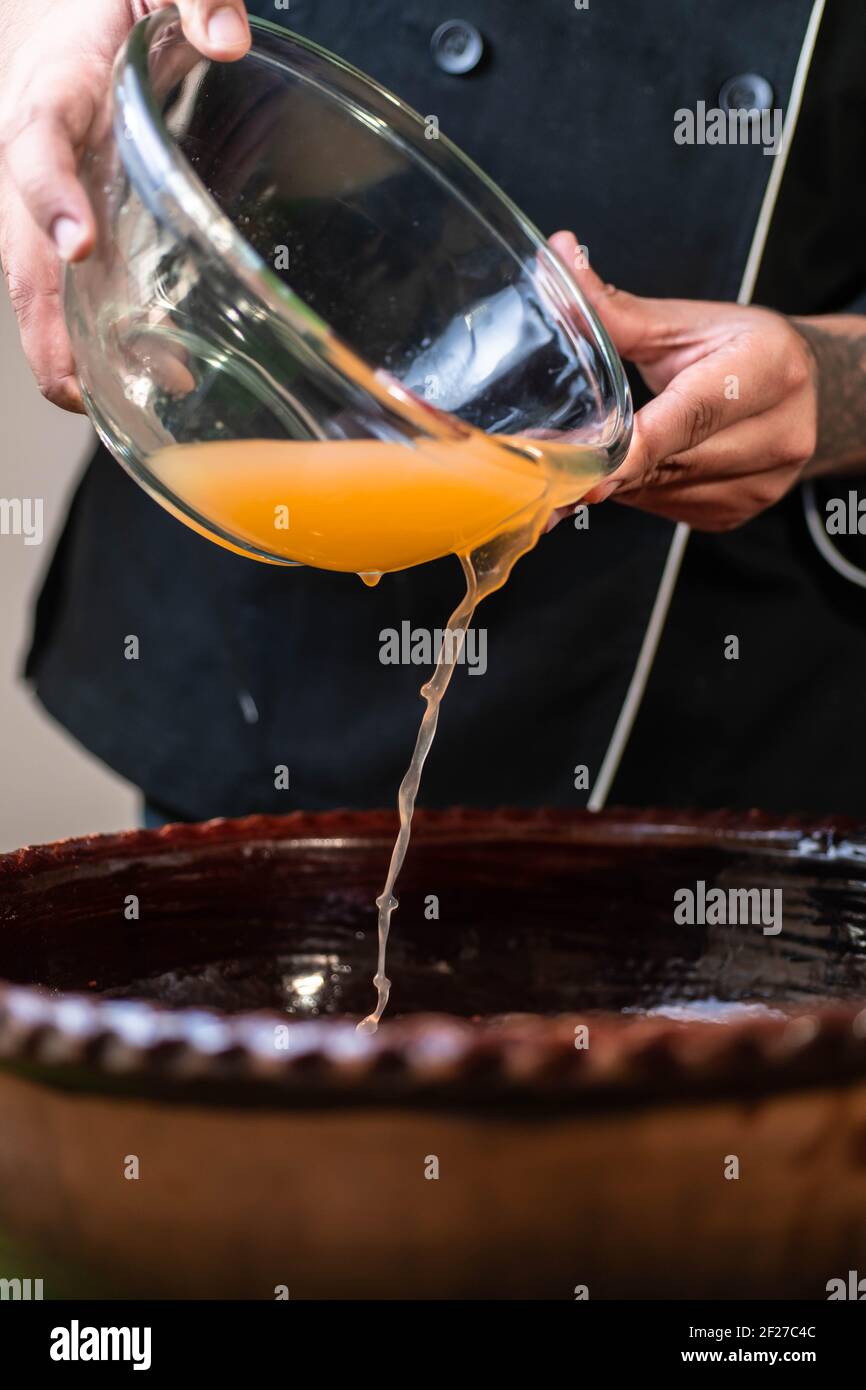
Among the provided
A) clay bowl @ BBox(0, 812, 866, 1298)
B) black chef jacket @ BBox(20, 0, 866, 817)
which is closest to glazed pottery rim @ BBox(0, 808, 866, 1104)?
clay bowl @ BBox(0, 812, 866, 1298)

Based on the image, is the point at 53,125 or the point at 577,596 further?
the point at 577,596

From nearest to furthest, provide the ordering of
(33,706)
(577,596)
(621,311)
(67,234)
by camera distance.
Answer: (67,234) → (621,311) → (577,596) → (33,706)

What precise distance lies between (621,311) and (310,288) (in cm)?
19

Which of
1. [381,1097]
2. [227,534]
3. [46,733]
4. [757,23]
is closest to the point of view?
[381,1097]

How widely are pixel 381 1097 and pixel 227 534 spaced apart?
0.34 metres

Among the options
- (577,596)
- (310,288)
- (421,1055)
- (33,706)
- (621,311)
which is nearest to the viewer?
(421,1055)

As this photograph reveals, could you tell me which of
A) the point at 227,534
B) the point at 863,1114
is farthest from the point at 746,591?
the point at 863,1114

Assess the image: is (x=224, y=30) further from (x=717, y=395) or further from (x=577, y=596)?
(x=577, y=596)

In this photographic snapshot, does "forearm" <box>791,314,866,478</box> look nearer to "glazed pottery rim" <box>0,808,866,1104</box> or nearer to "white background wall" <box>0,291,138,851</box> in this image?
"glazed pottery rim" <box>0,808,866,1104</box>

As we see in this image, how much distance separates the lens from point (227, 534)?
0.62 m

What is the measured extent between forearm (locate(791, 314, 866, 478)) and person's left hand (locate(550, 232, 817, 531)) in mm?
21

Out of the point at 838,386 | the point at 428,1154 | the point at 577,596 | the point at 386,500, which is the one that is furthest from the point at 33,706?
the point at 428,1154

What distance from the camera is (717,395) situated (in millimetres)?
713
